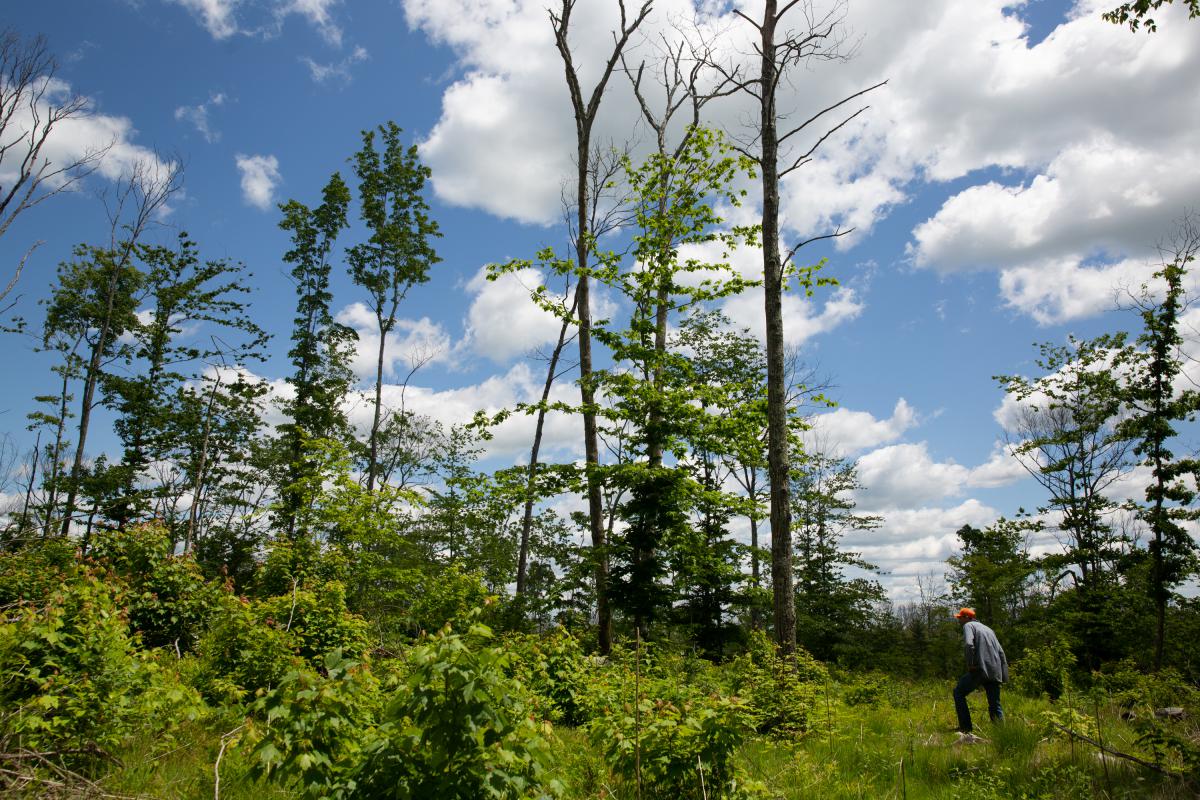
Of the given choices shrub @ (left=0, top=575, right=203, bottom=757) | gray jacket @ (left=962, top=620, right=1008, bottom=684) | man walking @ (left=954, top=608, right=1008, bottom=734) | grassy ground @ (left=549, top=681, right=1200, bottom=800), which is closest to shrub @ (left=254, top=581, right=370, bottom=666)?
shrub @ (left=0, top=575, right=203, bottom=757)

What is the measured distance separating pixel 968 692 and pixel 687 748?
5448mm

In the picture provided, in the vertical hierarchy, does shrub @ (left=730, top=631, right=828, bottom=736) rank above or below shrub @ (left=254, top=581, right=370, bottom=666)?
below

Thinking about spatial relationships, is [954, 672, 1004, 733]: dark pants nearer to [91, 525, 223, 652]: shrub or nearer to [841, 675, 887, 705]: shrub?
[841, 675, 887, 705]: shrub

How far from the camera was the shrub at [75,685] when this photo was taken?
182 inches

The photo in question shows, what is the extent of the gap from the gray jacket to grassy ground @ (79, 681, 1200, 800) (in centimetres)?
109

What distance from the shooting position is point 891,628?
27891 millimetres

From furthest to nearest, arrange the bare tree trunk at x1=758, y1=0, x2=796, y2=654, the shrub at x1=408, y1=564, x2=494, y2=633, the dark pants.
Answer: the shrub at x1=408, y1=564, x2=494, y2=633 < the bare tree trunk at x1=758, y1=0, x2=796, y2=654 < the dark pants

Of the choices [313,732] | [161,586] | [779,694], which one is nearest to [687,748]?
[313,732]

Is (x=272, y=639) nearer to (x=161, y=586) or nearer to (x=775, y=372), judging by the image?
(x=161, y=586)

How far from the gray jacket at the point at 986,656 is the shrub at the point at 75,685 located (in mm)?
8529

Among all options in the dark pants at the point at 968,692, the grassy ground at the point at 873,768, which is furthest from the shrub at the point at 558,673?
the dark pants at the point at 968,692

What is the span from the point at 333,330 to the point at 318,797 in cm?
2351

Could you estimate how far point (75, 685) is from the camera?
4.83 m

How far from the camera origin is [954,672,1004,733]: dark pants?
733 centimetres
